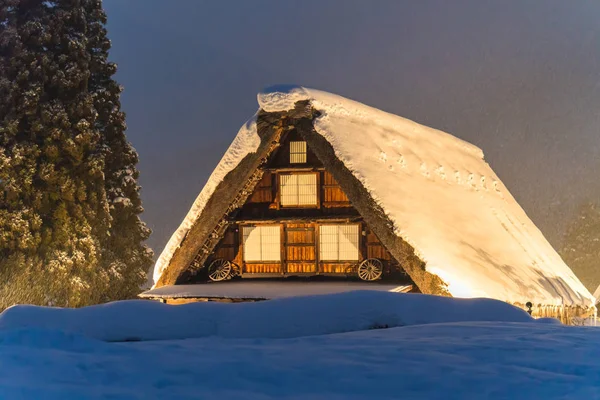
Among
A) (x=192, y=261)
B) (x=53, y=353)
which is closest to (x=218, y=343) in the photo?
(x=53, y=353)

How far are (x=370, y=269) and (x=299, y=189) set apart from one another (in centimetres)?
210

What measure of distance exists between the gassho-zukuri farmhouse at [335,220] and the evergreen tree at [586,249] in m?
25.3

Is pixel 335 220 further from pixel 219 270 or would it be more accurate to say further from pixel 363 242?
pixel 219 270

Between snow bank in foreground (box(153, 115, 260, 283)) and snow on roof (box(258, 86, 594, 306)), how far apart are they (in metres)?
0.60

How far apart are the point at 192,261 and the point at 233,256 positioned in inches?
38.9

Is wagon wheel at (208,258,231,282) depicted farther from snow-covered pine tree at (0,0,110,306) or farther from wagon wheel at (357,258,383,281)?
snow-covered pine tree at (0,0,110,306)

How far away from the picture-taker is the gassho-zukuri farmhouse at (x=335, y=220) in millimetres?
11531

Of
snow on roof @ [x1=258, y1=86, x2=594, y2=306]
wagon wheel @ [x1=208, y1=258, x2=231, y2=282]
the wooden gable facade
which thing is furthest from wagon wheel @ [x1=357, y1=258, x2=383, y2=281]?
wagon wheel @ [x1=208, y1=258, x2=231, y2=282]

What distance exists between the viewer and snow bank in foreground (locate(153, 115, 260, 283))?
12.3 metres

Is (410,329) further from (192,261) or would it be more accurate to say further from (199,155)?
(199,155)

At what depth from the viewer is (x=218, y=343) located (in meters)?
5.24

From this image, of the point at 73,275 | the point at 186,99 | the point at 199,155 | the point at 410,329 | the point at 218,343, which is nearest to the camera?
the point at 218,343

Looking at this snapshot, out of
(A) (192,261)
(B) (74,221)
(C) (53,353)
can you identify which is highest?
(B) (74,221)

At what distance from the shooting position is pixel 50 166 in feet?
59.0
